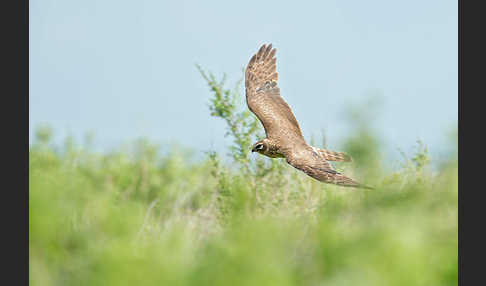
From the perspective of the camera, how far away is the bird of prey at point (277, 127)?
9.59 m

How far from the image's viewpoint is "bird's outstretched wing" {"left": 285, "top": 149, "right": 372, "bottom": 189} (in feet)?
28.7

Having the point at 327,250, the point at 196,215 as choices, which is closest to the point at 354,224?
the point at 327,250

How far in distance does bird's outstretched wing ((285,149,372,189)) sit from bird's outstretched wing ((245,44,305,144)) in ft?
2.37

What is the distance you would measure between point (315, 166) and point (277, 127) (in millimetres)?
2061

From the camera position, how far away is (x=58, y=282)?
11.7 feet

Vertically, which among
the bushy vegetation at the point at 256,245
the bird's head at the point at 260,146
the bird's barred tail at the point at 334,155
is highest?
the bird's head at the point at 260,146

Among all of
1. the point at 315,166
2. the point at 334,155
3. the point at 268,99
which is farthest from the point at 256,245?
the point at 268,99

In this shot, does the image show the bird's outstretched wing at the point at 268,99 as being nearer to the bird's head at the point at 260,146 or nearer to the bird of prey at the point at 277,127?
the bird of prey at the point at 277,127

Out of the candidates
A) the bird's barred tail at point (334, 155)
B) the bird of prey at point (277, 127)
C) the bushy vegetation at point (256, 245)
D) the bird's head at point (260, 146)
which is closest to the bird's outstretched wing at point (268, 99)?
the bird of prey at point (277, 127)

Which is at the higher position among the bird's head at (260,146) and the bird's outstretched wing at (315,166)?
the bird's head at (260,146)

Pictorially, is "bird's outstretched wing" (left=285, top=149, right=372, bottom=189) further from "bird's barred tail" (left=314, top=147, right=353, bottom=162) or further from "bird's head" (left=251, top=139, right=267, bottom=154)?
"bird's head" (left=251, top=139, right=267, bottom=154)

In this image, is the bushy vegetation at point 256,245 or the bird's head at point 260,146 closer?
the bushy vegetation at point 256,245

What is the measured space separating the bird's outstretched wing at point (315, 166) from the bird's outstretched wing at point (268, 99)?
72 cm

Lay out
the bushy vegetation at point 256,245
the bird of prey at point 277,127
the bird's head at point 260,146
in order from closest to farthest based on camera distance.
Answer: the bushy vegetation at point 256,245, the bird of prey at point 277,127, the bird's head at point 260,146
